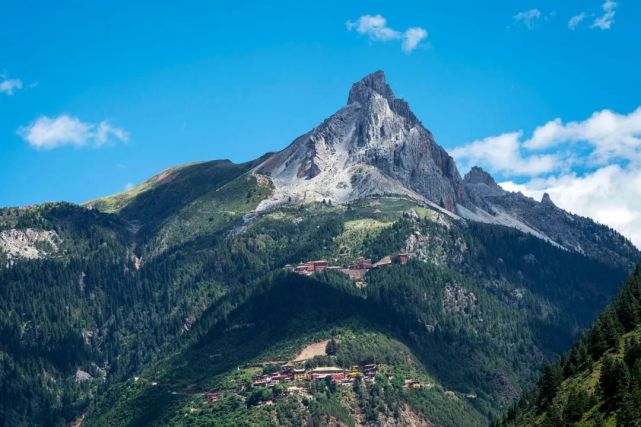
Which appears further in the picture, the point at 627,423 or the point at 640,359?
the point at 640,359

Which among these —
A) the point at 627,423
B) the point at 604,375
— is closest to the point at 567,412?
the point at 604,375

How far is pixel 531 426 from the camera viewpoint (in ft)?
642

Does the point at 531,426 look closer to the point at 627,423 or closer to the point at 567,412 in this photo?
the point at 567,412

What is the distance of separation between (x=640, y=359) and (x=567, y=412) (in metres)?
14.0

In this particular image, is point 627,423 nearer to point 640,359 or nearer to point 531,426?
point 640,359

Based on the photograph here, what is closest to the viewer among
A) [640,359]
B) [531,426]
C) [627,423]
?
[627,423]

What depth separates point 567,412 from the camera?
17788 centimetres

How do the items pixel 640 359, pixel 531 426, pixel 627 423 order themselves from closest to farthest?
pixel 627 423 → pixel 640 359 → pixel 531 426

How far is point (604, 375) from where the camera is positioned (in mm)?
175375

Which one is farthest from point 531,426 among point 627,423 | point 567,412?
point 627,423

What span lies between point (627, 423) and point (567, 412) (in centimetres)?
2320

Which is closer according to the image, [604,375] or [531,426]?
[604,375]

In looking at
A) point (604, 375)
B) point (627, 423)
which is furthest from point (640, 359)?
point (627, 423)

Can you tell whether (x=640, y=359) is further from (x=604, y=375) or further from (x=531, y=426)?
(x=531, y=426)
